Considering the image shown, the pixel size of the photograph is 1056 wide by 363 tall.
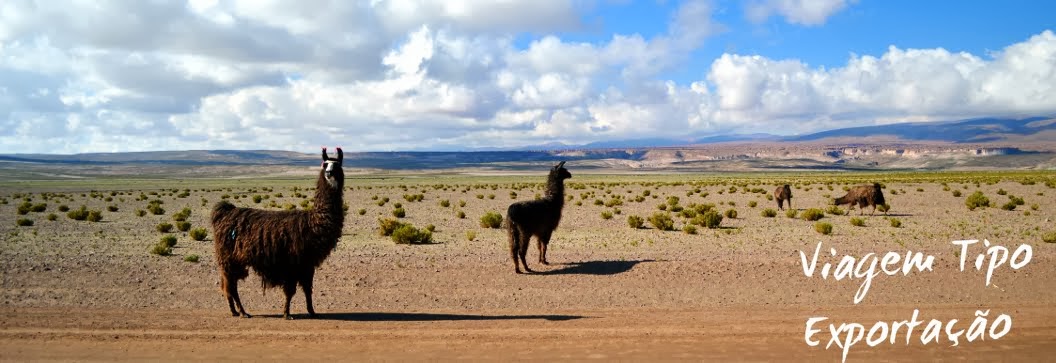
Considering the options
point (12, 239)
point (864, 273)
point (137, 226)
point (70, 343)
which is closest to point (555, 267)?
point (864, 273)

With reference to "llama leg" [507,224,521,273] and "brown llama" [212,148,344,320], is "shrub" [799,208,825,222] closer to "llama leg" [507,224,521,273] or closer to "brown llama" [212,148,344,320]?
"llama leg" [507,224,521,273]

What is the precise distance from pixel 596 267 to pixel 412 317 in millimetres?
4665

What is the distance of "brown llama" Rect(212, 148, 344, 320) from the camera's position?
28.6 feet

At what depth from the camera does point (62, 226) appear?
24.5 metres

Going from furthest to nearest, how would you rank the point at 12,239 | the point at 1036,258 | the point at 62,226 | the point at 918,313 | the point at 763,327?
the point at 62,226 → the point at 12,239 → the point at 1036,258 → the point at 918,313 → the point at 763,327

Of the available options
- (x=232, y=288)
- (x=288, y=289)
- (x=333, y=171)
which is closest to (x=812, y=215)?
(x=333, y=171)

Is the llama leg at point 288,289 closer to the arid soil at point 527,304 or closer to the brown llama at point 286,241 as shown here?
the brown llama at point 286,241

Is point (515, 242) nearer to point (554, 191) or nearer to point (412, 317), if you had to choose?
point (554, 191)

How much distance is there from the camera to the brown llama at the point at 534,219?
1242 centimetres

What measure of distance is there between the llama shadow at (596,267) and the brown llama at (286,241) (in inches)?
189

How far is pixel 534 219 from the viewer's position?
41.8 ft

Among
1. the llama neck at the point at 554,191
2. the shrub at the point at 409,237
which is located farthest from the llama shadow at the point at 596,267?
the shrub at the point at 409,237

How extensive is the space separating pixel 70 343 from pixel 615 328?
6453 mm

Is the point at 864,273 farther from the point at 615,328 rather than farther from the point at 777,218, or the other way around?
the point at 777,218
